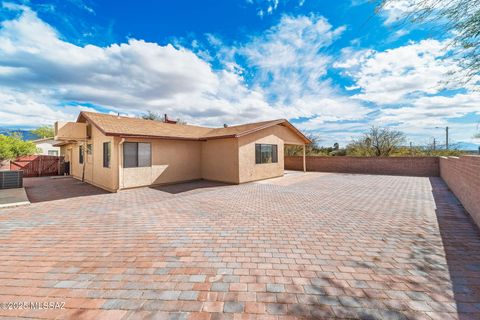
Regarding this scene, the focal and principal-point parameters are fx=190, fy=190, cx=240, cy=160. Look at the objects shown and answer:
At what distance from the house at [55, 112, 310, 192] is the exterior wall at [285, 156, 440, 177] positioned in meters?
6.24

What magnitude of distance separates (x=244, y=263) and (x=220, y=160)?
9009mm

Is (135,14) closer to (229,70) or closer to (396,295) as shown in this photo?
(229,70)

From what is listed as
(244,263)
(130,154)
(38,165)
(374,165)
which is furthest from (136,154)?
(374,165)

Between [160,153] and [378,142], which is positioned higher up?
[378,142]

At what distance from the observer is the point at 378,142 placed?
19.6 metres

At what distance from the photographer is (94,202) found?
285 inches

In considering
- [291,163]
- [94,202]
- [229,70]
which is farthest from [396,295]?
[291,163]

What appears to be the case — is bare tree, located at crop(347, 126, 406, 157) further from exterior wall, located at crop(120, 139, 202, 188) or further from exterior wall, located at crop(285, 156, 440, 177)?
exterior wall, located at crop(120, 139, 202, 188)

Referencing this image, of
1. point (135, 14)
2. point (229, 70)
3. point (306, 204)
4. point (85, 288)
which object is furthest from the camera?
point (229, 70)

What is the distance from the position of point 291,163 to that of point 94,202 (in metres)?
16.9

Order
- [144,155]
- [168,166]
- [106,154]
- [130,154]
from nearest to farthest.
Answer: [130,154]
[106,154]
[144,155]
[168,166]

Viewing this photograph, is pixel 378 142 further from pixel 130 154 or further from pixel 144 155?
pixel 130 154

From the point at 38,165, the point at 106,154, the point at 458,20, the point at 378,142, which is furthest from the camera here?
the point at 378,142

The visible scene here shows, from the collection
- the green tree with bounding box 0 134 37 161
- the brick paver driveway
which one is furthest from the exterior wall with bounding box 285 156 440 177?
the green tree with bounding box 0 134 37 161
